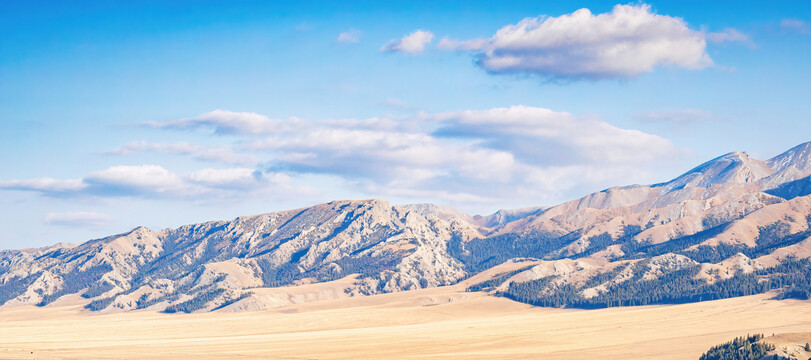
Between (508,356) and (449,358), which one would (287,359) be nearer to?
(449,358)

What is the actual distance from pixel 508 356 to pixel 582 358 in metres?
18.6

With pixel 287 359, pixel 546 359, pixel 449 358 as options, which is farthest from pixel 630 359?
pixel 287 359

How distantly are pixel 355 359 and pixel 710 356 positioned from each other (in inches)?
3380

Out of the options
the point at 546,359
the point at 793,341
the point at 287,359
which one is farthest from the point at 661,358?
the point at 287,359

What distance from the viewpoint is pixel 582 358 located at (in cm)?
18875

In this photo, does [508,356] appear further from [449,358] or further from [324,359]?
[324,359]

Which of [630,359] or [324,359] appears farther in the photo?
[324,359]

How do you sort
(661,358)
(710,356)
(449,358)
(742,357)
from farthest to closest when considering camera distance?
(449,358), (661,358), (710,356), (742,357)

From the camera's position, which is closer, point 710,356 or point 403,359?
point 710,356

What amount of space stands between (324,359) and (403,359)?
793 inches

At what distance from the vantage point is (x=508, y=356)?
19700cm

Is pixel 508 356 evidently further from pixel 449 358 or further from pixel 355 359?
pixel 355 359

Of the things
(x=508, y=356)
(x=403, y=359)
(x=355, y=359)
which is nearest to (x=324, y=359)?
(x=355, y=359)

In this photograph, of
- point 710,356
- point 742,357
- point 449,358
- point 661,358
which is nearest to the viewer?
point 742,357
